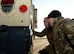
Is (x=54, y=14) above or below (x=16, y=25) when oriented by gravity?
above

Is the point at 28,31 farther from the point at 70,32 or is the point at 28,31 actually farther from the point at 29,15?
the point at 70,32

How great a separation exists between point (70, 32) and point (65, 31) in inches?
3.4

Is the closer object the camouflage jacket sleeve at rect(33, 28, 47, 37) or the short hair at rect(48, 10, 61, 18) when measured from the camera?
the short hair at rect(48, 10, 61, 18)

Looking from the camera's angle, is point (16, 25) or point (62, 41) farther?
point (16, 25)

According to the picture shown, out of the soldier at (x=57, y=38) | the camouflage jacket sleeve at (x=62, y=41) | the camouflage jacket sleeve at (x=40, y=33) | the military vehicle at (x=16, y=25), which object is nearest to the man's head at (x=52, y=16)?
the soldier at (x=57, y=38)

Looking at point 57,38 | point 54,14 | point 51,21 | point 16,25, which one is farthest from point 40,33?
point 57,38

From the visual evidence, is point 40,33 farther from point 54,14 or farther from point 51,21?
point 51,21

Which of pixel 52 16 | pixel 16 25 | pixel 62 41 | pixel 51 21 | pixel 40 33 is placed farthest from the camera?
pixel 40 33

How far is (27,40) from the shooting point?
716cm

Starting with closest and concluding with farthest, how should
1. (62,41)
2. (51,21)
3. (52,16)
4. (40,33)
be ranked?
(62,41)
(51,21)
(52,16)
(40,33)

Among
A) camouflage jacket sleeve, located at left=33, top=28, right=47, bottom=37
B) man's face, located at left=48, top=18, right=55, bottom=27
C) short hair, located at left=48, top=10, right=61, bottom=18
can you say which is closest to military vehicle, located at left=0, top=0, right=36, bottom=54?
camouflage jacket sleeve, located at left=33, top=28, right=47, bottom=37

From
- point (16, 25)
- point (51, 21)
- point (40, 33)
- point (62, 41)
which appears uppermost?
point (51, 21)

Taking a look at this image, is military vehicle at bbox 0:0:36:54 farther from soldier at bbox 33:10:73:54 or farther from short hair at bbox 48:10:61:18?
short hair at bbox 48:10:61:18

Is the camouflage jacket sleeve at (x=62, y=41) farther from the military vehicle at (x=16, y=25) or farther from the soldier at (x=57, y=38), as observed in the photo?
the military vehicle at (x=16, y=25)
